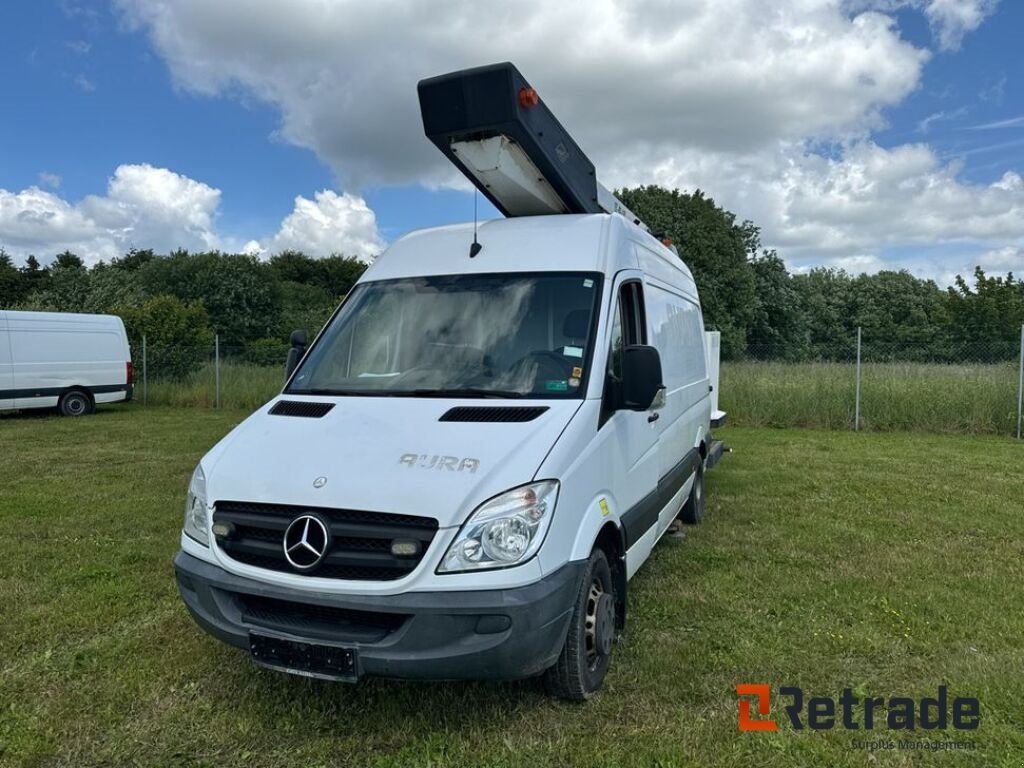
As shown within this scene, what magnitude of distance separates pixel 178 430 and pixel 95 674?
1062 cm

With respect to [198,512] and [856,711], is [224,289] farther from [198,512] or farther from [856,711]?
[856,711]

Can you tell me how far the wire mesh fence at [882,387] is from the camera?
13.1 meters

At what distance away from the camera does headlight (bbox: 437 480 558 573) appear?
2807mm

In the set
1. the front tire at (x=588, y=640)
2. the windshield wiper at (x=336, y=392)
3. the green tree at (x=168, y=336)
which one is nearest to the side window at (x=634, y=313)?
the front tire at (x=588, y=640)

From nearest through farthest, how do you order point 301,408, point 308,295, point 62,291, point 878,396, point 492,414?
point 492,414, point 301,408, point 878,396, point 62,291, point 308,295

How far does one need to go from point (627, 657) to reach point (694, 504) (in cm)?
306

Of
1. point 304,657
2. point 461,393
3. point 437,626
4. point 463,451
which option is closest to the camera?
point 437,626

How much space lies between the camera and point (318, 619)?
9.72 feet

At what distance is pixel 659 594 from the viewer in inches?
190

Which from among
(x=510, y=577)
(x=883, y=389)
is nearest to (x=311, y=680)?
(x=510, y=577)

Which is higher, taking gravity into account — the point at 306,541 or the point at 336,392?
the point at 336,392

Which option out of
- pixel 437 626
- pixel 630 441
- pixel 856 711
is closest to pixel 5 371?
pixel 630 441

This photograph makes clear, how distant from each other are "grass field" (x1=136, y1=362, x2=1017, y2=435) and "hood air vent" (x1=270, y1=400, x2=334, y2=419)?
12.1 meters

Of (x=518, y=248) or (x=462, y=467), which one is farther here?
(x=518, y=248)
